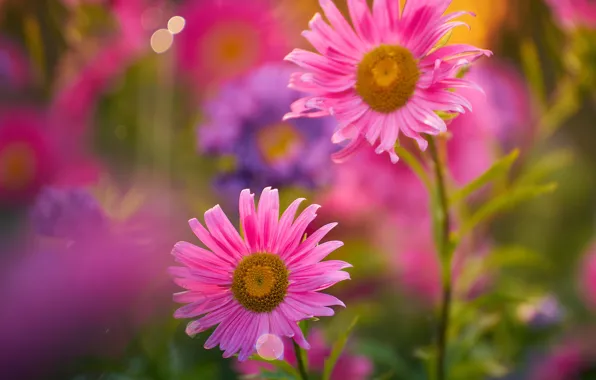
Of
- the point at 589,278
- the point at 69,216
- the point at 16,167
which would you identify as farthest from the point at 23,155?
the point at 589,278

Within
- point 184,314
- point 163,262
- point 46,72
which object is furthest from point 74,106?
point 184,314

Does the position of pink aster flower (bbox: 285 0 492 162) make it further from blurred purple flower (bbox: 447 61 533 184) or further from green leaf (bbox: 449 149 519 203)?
blurred purple flower (bbox: 447 61 533 184)

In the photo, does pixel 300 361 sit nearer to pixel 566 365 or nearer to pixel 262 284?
pixel 262 284

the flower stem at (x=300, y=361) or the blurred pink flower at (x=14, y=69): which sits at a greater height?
the blurred pink flower at (x=14, y=69)

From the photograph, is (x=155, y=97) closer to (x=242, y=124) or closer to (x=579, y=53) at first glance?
(x=242, y=124)

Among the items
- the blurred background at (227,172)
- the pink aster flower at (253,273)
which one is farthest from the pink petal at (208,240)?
the blurred background at (227,172)

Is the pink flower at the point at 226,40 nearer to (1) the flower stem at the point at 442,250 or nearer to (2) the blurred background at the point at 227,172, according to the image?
(2) the blurred background at the point at 227,172
